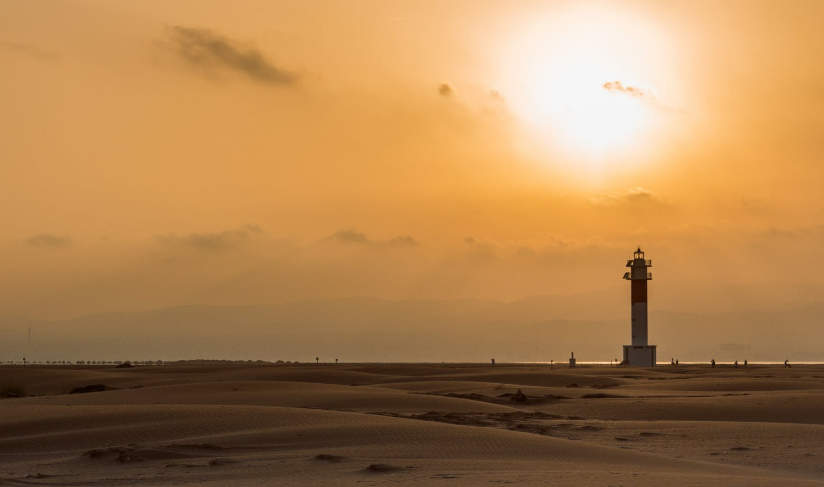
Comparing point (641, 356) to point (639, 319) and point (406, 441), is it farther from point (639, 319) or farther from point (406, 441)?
point (406, 441)

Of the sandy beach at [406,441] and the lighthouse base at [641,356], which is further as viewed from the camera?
the lighthouse base at [641,356]

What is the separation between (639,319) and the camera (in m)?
63.2

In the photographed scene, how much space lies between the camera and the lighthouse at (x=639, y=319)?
62906 millimetres

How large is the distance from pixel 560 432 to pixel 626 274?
49961mm

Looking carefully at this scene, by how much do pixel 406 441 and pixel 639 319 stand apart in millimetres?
51015

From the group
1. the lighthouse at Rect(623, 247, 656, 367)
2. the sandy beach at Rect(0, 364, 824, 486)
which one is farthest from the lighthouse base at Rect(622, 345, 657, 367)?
the sandy beach at Rect(0, 364, 824, 486)

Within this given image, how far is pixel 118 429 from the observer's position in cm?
1633

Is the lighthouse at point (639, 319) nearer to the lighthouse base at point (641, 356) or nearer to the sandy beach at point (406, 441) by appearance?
the lighthouse base at point (641, 356)

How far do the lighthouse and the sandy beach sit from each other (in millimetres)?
38622

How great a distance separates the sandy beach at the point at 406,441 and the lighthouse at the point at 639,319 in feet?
127

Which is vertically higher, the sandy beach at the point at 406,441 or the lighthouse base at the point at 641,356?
the lighthouse base at the point at 641,356

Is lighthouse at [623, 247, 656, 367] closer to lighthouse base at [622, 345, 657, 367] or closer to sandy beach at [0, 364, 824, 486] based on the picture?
lighthouse base at [622, 345, 657, 367]

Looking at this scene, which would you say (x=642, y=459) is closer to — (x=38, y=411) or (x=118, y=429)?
(x=118, y=429)

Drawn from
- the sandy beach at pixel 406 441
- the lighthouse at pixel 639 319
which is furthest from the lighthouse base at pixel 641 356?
the sandy beach at pixel 406 441
